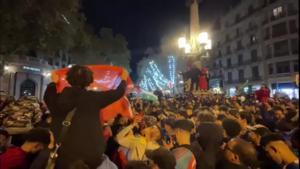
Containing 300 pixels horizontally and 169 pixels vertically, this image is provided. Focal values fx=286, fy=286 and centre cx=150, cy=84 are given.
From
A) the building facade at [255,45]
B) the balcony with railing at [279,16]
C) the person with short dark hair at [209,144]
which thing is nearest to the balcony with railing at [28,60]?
the building facade at [255,45]

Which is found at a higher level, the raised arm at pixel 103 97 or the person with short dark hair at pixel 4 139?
the raised arm at pixel 103 97

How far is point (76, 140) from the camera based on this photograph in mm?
2738

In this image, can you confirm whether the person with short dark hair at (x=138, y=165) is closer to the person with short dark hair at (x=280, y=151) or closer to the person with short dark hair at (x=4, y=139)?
the person with short dark hair at (x=280, y=151)

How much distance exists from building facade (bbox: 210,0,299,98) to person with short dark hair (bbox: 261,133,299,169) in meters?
30.9

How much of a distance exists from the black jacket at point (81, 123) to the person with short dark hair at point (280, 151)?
1.58 meters

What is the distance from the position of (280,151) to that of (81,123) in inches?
73.8

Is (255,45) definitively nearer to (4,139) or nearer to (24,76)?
(24,76)

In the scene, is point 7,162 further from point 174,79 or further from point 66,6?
point 174,79

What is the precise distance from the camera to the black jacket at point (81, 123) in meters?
2.74

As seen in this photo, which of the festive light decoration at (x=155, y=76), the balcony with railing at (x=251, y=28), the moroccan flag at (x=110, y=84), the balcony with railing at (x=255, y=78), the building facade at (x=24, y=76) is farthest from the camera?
the festive light decoration at (x=155, y=76)

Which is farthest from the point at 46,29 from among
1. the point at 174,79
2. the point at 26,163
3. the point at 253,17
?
the point at 174,79

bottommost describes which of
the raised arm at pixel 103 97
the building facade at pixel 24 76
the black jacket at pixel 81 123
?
the black jacket at pixel 81 123

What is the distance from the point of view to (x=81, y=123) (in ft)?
9.14

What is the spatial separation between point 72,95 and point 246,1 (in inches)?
1949
